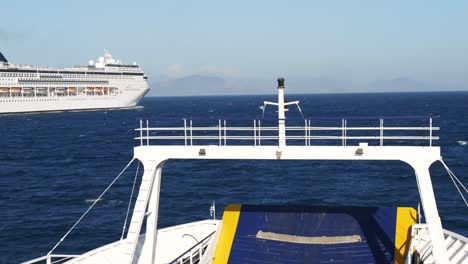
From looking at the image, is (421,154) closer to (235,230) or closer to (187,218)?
(235,230)

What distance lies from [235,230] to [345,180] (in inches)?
1240

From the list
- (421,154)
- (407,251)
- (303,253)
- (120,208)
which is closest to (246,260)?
(303,253)

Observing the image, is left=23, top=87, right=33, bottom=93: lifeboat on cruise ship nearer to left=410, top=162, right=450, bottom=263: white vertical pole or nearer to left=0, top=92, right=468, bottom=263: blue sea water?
left=0, top=92, right=468, bottom=263: blue sea water

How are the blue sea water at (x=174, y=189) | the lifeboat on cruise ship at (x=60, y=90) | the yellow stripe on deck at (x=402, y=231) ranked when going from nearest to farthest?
the yellow stripe on deck at (x=402, y=231)
the blue sea water at (x=174, y=189)
the lifeboat on cruise ship at (x=60, y=90)

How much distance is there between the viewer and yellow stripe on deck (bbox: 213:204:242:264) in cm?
1781

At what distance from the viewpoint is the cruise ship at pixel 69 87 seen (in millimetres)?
162250

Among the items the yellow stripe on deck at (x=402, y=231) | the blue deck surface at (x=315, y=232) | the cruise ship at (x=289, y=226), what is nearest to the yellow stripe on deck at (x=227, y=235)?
the cruise ship at (x=289, y=226)

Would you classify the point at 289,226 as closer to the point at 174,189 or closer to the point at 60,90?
the point at 174,189

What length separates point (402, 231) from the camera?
19.2m

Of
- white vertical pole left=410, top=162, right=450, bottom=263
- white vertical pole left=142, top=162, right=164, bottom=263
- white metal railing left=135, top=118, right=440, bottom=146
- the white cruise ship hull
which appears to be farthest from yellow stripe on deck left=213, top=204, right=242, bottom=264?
the white cruise ship hull

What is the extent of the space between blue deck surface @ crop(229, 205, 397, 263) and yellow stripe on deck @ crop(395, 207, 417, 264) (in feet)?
0.57

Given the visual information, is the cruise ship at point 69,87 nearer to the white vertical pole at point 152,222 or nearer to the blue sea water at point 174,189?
the blue sea water at point 174,189

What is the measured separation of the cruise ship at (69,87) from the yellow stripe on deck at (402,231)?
152759mm

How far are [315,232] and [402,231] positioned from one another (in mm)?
3048
